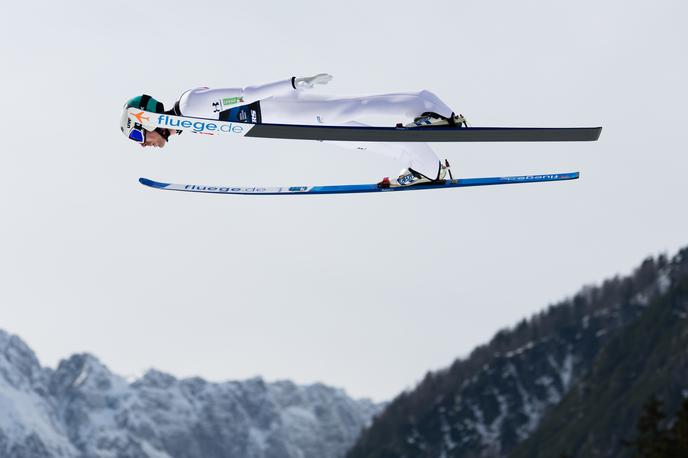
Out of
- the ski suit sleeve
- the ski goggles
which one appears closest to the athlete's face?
the ski goggles

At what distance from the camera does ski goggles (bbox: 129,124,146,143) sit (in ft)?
53.0

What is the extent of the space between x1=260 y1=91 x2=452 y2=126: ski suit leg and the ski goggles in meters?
1.91

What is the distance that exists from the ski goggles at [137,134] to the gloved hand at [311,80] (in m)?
2.74

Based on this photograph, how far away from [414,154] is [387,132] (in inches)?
44.7

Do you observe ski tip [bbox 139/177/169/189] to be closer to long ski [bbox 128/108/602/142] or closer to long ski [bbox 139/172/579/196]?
long ski [bbox 139/172/579/196]

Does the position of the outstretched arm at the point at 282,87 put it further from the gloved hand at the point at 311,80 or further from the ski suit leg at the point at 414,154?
the ski suit leg at the point at 414,154

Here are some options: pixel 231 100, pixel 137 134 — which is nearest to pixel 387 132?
pixel 231 100

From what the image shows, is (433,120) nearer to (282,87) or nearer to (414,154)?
(414,154)

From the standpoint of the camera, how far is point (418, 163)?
16.1m

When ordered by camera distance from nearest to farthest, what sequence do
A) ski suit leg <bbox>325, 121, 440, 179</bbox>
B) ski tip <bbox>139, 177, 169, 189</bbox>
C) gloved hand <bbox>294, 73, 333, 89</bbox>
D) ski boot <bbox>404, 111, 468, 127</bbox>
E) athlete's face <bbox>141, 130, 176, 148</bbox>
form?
gloved hand <bbox>294, 73, 333, 89</bbox> → ski boot <bbox>404, 111, 468, 127</bbox> → ski suit leg <bbox>325, 121, 440, 179</bbox> → athlete's face <bbox>141, 130, 176, 148</bbox> → ski tip <bbox>139, 177, 169, 189</bbox>

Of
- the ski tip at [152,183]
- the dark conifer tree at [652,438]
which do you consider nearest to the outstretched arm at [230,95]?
the ski tip at [152,183]

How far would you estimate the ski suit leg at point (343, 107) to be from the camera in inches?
589

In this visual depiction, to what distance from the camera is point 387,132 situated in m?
14.9

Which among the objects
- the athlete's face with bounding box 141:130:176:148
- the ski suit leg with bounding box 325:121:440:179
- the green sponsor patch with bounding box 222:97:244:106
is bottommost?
the athlete's face with bounding box 141:130:176:148
